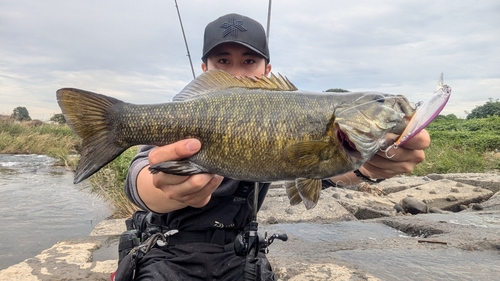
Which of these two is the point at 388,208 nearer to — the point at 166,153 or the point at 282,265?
the point at 282,265

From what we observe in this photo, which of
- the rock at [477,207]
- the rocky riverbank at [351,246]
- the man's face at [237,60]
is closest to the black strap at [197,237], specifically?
the rocky riverbank at [351,246]

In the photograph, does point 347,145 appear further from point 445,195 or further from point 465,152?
point 465,152

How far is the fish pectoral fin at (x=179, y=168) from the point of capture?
201 centimetres

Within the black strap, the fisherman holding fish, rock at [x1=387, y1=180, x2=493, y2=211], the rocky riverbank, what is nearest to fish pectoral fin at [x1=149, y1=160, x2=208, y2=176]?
the fisherman holding fish

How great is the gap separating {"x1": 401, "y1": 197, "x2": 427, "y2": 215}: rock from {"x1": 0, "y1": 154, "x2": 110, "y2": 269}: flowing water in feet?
20.9

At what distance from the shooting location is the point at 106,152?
2090 millimetres

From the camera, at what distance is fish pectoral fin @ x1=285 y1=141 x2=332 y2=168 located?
1947mm

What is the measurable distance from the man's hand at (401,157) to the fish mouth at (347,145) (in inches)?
8.9

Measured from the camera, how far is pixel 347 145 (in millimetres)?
2006

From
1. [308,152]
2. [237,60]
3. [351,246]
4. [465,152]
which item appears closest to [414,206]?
[351,246]

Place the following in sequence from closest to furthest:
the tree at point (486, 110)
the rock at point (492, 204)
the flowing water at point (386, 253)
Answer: the flowing water at point (386, 253)
the rock at point (492, 204)
the tree at point (486, 110)

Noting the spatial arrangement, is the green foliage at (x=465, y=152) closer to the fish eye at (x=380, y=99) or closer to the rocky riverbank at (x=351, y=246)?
the rocky riverbank at (x=351, y=246)

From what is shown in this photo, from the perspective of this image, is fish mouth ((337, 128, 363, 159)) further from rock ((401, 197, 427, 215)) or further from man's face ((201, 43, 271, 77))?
rock ((401, 197, 427, 215))

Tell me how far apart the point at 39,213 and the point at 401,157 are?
877 cm
